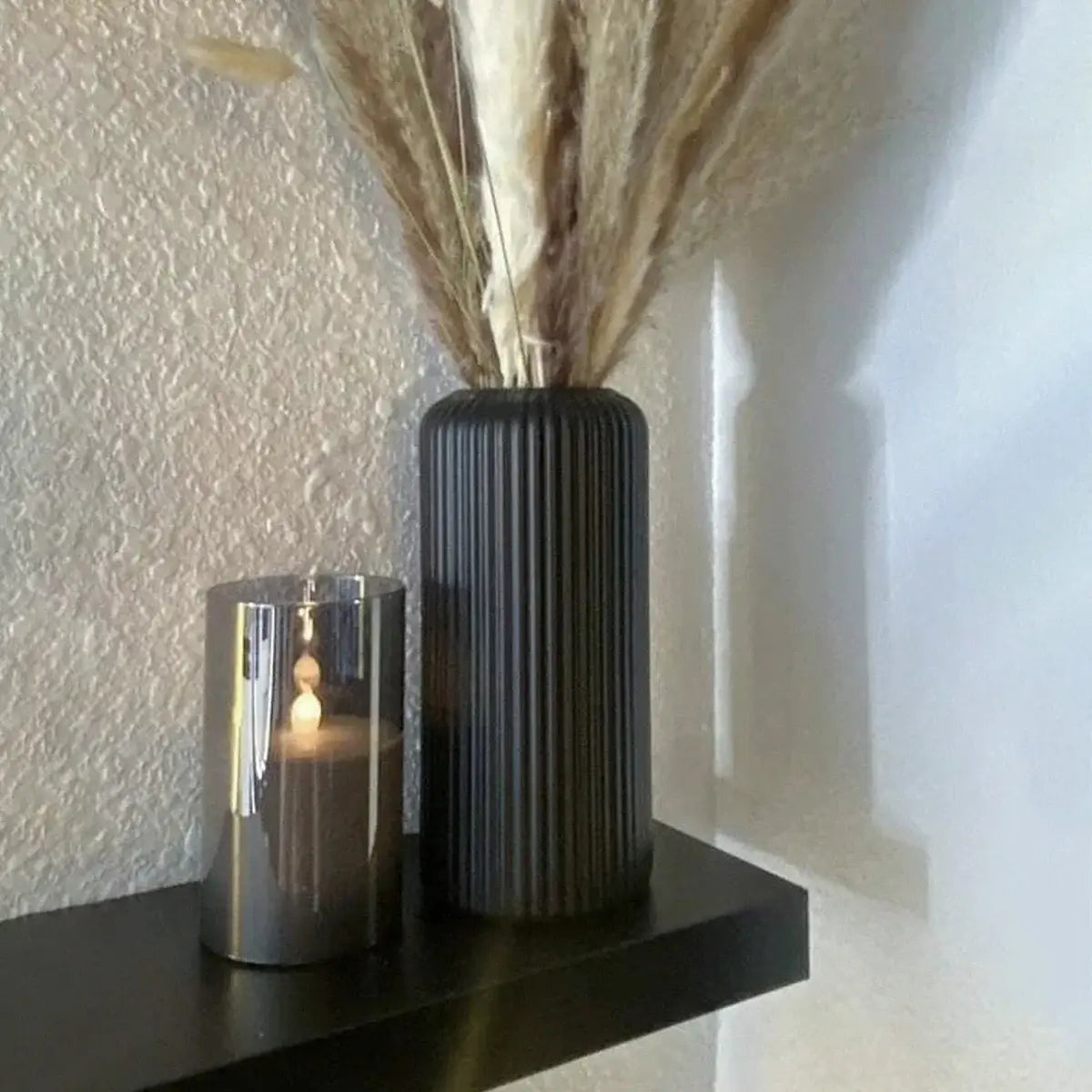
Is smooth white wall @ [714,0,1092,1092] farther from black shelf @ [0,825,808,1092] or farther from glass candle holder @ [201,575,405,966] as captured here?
glass candle holder @ [201,575,405,966]

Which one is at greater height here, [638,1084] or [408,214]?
[408,214]

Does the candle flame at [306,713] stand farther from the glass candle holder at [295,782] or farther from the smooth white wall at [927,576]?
the smooth white wall at [927,576]

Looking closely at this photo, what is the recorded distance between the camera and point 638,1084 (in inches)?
33.5

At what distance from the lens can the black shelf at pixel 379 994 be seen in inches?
20.1

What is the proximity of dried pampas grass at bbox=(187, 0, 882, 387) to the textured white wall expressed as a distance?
56 millimetres

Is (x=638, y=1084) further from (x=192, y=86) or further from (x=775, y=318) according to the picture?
Answer: (x=192, y=86)

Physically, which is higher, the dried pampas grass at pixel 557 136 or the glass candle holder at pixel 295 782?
the dried pampas grass at pixel 557 136

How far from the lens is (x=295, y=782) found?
59 centimetres

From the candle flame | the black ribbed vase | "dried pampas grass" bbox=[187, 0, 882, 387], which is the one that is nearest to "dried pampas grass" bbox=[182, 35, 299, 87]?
"dried pampas grass" bbox=[187, 0, 882, 387]

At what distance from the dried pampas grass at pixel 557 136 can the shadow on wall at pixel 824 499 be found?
98 millimetres

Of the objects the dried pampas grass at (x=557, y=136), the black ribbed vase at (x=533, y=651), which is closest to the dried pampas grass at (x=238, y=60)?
the dried pampas grass at (x=557, y=136)

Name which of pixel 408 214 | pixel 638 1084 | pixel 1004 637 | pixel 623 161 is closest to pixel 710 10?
pixel 623 161

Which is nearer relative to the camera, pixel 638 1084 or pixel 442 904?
pixel 442 904

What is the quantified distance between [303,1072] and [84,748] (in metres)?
0.22
